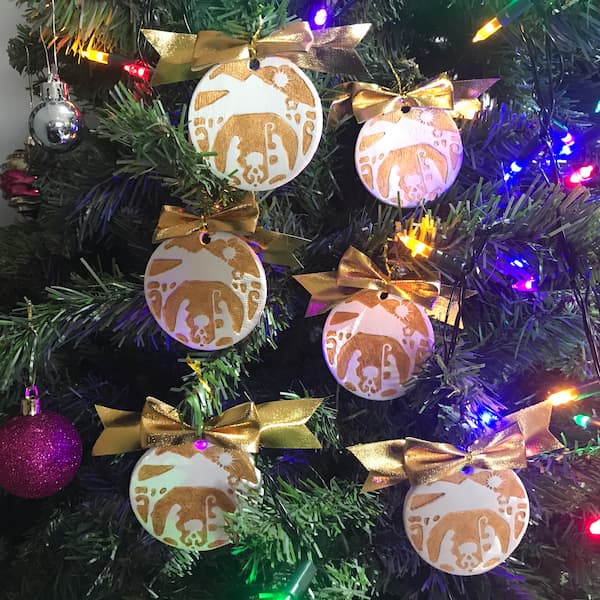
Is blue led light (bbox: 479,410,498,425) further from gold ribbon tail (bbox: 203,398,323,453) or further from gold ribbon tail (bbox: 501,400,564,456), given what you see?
gold ribbon tail (bbox: 203,398,323,453)

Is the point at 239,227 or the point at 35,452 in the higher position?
the point at 239,227

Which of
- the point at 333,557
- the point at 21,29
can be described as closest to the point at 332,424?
the point at 333,557

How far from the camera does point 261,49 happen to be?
0.45 meters

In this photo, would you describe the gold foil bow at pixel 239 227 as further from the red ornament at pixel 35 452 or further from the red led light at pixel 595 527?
the red led light at pixel 595 527

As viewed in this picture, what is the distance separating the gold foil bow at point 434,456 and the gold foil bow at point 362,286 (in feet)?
0.31

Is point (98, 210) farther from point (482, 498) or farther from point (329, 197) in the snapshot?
point (482, 498)

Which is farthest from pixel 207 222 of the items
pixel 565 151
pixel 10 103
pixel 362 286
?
pixel 10 103

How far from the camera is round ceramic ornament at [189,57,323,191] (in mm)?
448

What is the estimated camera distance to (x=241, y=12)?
48 cm

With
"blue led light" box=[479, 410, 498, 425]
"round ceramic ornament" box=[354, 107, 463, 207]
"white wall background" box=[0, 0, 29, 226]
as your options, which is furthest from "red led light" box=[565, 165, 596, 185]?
"white wall background" box=[0, 0, 29, 226]

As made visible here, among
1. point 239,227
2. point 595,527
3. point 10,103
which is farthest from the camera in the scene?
point 10,103

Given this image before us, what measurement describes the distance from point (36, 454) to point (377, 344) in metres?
0.29

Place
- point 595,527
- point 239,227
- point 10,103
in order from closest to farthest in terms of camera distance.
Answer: point 239,227 → point 595,527 → point 10,103

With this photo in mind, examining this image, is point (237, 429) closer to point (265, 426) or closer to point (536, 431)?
point (265, 426)
